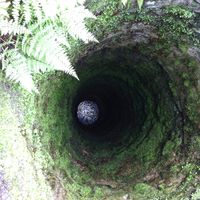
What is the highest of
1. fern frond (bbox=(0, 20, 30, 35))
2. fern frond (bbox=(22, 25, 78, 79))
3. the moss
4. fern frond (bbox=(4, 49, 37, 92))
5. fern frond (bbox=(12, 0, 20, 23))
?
fern frond (bbox=(12, 0, 20, 23))

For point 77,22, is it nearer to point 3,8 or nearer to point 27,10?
point 27,10

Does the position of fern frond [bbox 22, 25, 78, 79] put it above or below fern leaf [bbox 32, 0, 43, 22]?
below

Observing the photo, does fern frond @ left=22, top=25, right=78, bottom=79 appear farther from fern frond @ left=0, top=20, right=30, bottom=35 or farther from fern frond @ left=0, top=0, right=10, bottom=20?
fern frond @ left=0, top=0, right=10, bottom=20

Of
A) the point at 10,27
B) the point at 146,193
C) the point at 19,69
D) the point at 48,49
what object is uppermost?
the point at 10,27

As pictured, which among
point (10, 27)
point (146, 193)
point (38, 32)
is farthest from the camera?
point (146, 193)

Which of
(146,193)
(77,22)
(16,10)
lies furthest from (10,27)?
(146,193)

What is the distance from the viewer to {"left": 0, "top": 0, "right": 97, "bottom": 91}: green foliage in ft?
9.10

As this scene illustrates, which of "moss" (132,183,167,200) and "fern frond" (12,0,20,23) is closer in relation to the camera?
"fern frond" (12,0,20,23)

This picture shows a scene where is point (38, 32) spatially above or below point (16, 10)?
below

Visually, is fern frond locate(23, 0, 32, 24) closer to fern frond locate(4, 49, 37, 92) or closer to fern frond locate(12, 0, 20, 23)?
fern frond locate(12, 0, 20, 23)

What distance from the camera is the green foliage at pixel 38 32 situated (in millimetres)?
2773

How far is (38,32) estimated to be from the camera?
2.89m

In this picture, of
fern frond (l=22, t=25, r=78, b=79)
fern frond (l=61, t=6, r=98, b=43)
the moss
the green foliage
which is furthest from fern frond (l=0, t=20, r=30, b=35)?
the moss

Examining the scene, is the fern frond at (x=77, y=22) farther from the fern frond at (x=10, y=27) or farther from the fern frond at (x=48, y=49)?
the fern frond at (x=10, y=27)
